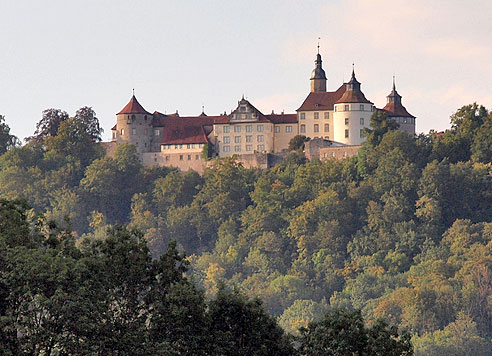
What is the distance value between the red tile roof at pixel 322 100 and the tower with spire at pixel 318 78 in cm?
304

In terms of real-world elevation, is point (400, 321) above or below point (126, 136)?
below

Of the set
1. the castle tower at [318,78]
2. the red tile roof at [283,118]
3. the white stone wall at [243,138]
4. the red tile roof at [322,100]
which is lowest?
the white stone wall at [243,138]

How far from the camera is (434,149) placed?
134 meters

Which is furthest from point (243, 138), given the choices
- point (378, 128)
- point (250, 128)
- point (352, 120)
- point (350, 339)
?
point (350, 339)

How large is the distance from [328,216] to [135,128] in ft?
57.1

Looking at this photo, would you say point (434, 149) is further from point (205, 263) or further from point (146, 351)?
point (146, 351)

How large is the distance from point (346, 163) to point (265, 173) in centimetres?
708

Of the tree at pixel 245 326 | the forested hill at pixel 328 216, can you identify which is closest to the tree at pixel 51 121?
the forested hill at pixel 328 216

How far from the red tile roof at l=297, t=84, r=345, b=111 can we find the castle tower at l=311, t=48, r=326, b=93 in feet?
10.8

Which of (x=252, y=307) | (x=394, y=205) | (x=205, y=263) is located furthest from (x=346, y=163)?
(x=252, y=307)

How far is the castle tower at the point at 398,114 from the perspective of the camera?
137m

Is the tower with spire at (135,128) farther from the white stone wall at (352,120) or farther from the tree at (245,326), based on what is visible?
the tree at (245,326)

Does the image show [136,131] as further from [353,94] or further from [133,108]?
[353,94]

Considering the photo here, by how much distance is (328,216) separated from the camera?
137250 mm
